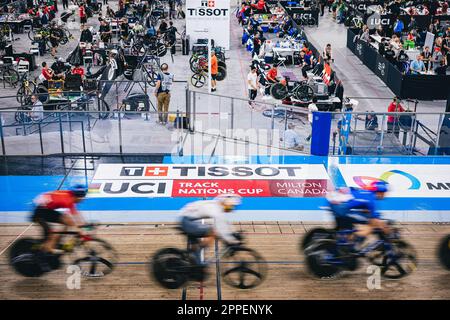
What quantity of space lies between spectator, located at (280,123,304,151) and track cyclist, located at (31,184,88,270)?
727 cm

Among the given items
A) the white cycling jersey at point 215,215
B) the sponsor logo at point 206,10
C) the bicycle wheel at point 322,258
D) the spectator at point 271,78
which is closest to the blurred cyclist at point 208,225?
the white cycling jersey at point 215,215

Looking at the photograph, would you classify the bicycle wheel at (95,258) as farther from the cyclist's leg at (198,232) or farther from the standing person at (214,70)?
the standing person at (214,70)

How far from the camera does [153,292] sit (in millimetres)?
9398

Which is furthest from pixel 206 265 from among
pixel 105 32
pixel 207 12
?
pixel 105 32

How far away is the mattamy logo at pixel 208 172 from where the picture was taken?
14.0 m

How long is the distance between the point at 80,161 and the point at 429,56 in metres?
16.0

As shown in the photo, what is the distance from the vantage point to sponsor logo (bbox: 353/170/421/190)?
13.7 metres

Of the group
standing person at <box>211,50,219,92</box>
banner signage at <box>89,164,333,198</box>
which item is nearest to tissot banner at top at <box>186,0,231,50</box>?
standing person at <box>211,50,219,92</box>

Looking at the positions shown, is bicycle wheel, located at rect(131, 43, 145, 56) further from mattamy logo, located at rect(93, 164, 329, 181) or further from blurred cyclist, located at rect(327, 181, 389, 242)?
blurred cyclist, located at rect(327, 181, 389, 242)

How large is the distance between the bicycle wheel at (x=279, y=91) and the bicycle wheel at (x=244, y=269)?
1137cm

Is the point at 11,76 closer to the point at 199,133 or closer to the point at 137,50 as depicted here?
the point at 137,50

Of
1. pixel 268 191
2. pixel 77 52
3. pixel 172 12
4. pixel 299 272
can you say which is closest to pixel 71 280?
pixel 299 272

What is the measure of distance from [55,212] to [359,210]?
15.5ft

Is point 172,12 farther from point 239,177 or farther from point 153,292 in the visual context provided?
point 153,292
